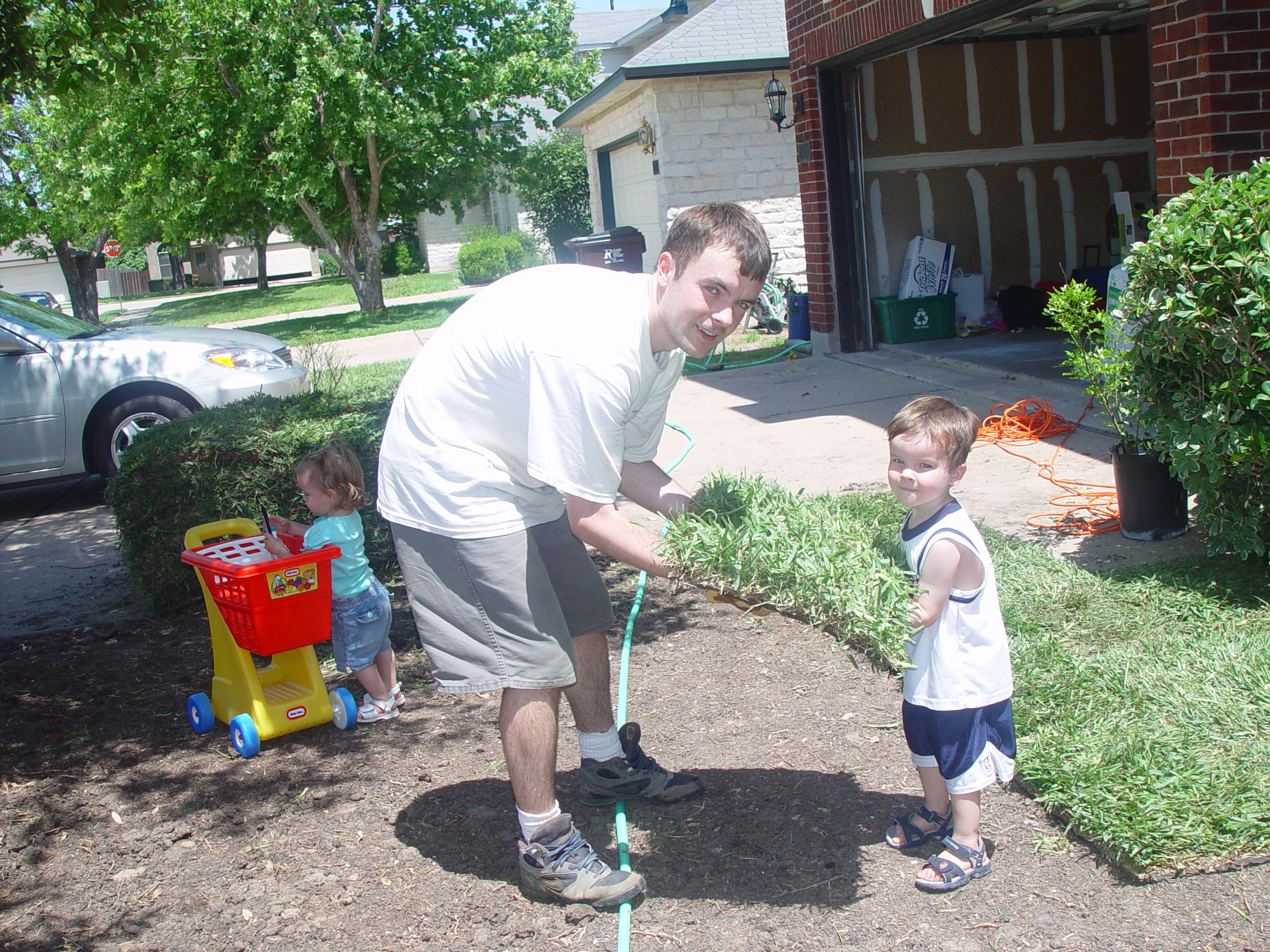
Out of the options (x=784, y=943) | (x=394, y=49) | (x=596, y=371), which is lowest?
(x=784, y=943)

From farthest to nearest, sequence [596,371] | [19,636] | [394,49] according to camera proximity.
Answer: [394,49], [19,636], [596,371]

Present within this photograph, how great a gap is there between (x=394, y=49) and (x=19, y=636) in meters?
16.9

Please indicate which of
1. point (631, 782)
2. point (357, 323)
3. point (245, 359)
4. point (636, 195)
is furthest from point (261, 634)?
point (357, 323)

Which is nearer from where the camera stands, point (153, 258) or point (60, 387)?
point (60, 387)

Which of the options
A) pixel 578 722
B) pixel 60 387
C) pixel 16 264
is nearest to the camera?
pixel 578 722

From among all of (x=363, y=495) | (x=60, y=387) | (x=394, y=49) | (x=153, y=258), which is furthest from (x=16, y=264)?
(x=363, y=495)

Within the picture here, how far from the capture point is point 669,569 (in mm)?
2605

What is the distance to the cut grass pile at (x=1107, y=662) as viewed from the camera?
2.65 meters

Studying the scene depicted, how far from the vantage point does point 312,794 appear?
11.6ft

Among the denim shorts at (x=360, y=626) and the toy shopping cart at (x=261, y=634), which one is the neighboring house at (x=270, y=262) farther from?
the denim shorts at (x=360, y=626)

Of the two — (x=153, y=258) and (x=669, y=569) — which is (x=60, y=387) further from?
(x=153, y=258)

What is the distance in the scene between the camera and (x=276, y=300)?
104ft

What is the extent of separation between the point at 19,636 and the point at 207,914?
2.98 m

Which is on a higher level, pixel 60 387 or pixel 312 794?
pixel 60 387
